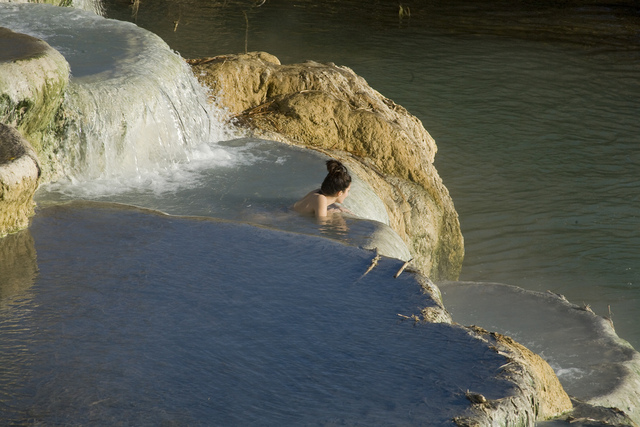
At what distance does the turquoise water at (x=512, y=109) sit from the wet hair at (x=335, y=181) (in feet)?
11.4

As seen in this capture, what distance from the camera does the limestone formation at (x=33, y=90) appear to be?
5.44 m

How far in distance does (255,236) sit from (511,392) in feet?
6.94

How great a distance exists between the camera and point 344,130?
8.05 m

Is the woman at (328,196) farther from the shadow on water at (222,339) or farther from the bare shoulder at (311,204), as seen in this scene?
the shadow on water at (222,339)

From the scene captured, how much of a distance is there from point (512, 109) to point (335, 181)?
8.95 m

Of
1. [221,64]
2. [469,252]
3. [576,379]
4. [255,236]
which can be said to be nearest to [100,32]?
[221,64]

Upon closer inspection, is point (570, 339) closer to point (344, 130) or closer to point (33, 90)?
point (344, 130)

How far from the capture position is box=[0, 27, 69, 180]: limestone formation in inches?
214

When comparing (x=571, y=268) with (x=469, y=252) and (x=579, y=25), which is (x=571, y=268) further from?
(x=579, y=25)

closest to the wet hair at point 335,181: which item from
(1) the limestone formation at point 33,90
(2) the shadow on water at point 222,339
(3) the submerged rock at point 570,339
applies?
(2) the shadow on water at point 222,339

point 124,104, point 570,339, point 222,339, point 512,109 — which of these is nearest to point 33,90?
point 124,104

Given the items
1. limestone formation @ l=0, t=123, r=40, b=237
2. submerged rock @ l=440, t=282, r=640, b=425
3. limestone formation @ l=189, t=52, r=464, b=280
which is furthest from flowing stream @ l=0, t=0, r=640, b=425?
limestone formation @ l=189, t=52, r=464, b=280

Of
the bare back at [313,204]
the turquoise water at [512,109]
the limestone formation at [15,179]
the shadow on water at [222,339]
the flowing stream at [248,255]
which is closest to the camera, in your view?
the shadow on water at [222,339]

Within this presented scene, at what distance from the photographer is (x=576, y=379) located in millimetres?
5832
